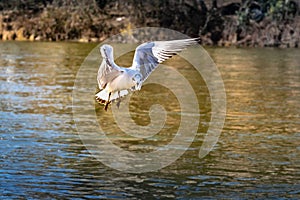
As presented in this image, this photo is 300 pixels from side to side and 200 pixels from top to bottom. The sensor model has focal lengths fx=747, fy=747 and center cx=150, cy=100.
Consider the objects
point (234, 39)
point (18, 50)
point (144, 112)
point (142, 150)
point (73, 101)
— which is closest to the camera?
point (142, 150)

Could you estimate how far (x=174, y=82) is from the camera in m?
25.5

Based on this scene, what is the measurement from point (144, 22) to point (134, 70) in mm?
40120

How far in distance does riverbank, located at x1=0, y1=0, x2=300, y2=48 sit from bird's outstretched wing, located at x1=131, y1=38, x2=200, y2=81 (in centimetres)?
3644

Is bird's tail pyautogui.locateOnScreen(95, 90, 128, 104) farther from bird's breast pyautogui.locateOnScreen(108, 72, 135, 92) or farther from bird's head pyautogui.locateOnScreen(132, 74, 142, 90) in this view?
bird's head pyautogui.locateOnScreen(132, 74, 142, 90)

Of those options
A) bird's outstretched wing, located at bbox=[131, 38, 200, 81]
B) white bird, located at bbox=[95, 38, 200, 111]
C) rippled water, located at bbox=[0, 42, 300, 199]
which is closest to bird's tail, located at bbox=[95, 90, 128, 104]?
Answer: white bird, located at bbox=[95, 38, 200, 111]

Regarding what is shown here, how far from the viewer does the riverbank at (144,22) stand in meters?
47.7

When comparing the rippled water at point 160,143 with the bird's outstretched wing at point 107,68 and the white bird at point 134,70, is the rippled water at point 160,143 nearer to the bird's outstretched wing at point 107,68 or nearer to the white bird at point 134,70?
the white bird at point 134,70

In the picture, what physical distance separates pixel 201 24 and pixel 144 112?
3125 cm

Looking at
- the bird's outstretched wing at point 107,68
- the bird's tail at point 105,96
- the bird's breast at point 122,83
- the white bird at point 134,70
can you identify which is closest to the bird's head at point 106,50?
the bird's outstretched wing at point 107,68

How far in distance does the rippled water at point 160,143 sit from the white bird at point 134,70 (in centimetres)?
158

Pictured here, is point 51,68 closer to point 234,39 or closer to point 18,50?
point 18,50

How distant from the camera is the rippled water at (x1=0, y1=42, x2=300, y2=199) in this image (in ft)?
36.6

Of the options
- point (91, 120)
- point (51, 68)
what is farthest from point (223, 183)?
point (51, 68)

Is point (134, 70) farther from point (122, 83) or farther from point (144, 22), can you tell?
point (144, 22)
